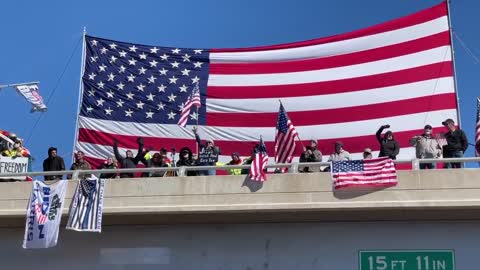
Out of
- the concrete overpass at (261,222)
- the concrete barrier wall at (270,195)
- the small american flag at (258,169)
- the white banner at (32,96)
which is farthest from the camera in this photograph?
the white banner at (32,96)

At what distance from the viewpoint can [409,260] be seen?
1302cm

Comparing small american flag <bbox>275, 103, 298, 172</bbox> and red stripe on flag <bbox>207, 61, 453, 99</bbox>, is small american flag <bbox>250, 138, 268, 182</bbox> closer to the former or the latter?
small american flag <bbox>275, 103, 298, 172</bbox>

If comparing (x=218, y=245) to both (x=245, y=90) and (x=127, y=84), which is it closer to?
(x=245, y=90)

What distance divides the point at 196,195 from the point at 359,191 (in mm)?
3098

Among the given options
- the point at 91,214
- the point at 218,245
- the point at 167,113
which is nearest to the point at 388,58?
the point at 167,113

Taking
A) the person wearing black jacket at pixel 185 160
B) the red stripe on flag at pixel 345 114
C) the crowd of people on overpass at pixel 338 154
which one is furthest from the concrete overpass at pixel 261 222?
the red stripe on flag at pixel 345 114

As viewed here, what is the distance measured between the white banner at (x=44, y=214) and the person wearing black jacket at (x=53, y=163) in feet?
3.86

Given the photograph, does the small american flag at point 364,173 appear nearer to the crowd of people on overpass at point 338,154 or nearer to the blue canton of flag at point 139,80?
the crowd of people on overpass at point 338,154

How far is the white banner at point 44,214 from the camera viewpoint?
1394cm

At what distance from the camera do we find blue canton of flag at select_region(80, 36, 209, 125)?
67.7 ft

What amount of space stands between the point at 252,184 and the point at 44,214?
13.8 feet

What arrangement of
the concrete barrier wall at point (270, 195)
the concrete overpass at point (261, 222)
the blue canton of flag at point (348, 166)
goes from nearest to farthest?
the concrete barrier wall at point (270, 195)
the concrete overpass at point (261, 222)
the blue canton of flag at point (348, 166)

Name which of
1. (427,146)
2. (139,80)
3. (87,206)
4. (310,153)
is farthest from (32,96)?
(427,146)

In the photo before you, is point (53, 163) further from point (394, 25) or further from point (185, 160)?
point (394, 25)
